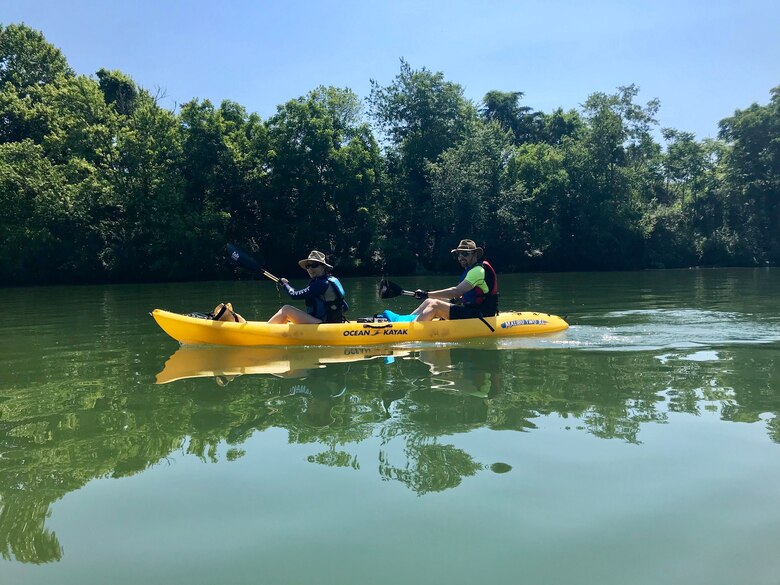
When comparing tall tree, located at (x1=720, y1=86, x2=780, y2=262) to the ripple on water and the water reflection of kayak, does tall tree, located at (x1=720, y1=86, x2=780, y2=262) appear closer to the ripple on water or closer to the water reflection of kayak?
the ripple on water

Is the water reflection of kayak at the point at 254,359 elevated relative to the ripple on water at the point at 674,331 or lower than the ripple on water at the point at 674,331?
elevated

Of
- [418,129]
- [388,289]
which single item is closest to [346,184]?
[418,129]

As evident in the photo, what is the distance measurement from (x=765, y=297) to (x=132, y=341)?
14.7 meters

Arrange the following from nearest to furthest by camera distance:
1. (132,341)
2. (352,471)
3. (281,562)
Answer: (281,562)
(352,471)
(132,341)

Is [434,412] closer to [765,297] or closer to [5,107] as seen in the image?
[765,297]

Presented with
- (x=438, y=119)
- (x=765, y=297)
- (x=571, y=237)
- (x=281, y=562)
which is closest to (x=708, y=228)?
(x=571, y=237)

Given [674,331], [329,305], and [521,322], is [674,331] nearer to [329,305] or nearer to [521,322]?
[521,322]

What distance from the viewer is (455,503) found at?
3.51 m

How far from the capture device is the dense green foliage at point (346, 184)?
3023 cm

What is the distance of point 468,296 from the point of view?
9609mm

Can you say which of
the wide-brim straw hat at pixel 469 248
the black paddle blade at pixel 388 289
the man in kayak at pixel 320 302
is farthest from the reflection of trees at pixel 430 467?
the black paddle blade at pixel 388 289

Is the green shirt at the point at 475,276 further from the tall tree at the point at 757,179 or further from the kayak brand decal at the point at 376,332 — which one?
the tall tree at the point at 757,179

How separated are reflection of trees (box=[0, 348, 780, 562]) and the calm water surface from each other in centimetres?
3

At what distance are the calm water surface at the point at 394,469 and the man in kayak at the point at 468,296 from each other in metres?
1.68
